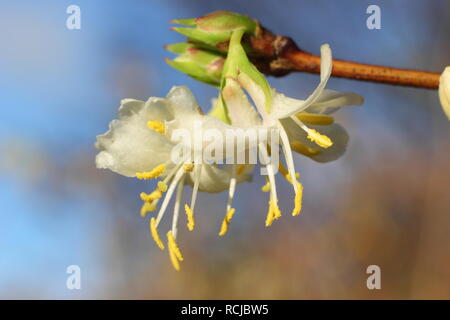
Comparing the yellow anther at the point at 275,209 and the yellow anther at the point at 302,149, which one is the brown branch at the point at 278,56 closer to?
the yellow anther at the point at 302,149

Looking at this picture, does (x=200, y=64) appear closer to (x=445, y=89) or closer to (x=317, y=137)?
(x=317, y=137)

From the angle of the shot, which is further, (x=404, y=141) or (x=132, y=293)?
(x=132, y=293)

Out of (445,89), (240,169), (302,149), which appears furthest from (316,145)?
(445,89)

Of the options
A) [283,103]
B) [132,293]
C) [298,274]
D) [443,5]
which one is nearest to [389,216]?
[298,274]

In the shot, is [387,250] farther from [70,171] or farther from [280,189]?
[70,171]

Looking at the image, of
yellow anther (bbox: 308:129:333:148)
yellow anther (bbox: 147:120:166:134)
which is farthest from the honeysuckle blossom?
yellow anther (bbox: 147:120:166:134)

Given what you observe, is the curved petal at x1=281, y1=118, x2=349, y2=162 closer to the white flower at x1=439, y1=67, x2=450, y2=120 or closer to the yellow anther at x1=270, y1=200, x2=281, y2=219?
the yellow anther at x1=270, y1=200, x2=281, y2=219

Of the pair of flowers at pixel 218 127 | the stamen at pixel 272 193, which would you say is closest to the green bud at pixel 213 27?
the pair of flowers at pixel 218 127
